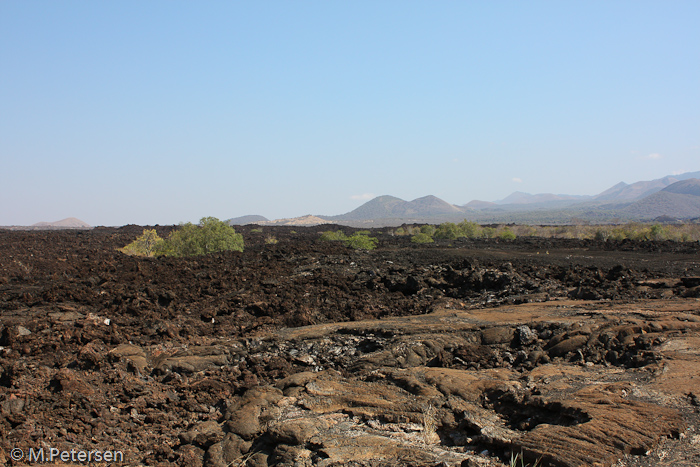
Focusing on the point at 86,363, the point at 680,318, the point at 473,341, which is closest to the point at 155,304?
the point at 86,363

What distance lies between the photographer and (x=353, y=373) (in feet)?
31.5

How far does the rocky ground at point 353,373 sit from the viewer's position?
624cm

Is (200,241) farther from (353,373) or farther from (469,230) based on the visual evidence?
(469,230)

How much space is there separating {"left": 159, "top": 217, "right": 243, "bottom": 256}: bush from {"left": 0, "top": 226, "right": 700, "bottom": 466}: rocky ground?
12041mm

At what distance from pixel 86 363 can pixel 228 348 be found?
10.9 ft

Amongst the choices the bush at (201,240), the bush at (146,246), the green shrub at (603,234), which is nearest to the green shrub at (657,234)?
the green shrub at (603,234)

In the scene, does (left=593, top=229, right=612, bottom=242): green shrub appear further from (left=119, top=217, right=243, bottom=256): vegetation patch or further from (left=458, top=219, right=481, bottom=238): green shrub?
(left=119, top=217, right=243, bottom=256): vegetation patch

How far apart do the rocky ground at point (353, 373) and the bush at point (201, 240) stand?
12.0 meters

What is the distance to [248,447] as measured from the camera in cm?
679

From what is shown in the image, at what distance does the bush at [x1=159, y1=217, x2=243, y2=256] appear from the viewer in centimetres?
2955

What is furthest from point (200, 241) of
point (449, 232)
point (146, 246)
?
point (449, 232)

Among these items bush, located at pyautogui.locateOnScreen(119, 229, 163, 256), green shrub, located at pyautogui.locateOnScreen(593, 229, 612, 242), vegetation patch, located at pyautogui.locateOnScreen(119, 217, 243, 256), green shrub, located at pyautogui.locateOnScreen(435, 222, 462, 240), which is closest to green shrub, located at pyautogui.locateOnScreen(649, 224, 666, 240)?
green shrub, located at pyautogui.locateOnScreen(593, 229, 612, 242)

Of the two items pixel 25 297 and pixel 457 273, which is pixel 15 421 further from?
pixel 457 273

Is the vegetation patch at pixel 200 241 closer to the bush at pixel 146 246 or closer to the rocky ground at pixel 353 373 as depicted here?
the bush at pixel 146 246
